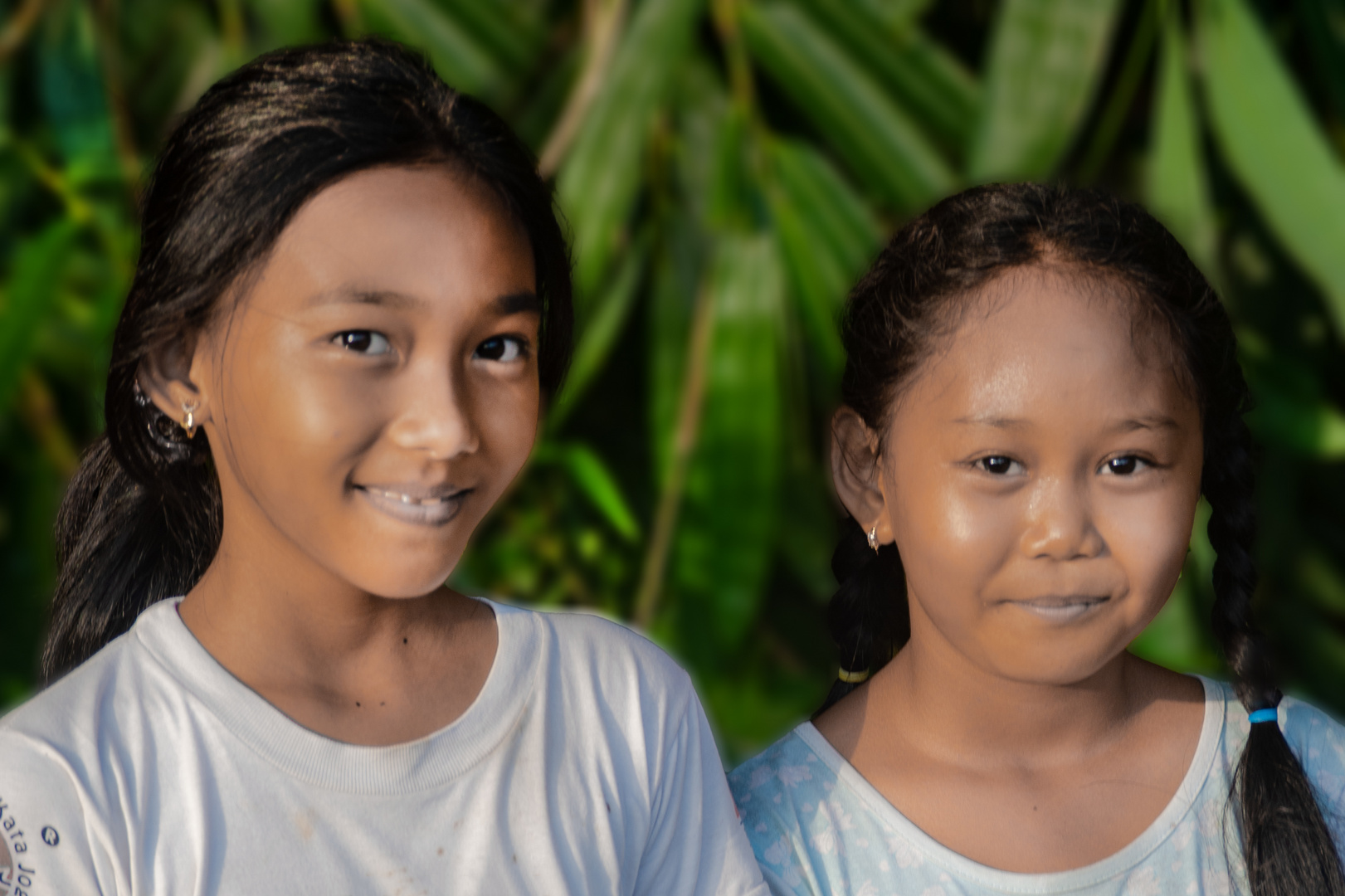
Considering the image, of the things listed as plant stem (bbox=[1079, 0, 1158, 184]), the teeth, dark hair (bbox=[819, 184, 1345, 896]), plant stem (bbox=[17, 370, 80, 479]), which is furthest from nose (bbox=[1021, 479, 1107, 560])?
plant stem (bbox=[17, 370, 80, 479])

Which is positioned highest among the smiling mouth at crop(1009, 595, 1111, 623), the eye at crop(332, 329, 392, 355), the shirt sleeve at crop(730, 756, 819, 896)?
the eye at crop(332, 329, 392, 355)

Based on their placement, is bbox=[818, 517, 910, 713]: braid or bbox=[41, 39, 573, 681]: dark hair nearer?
bbox=[41, 39, 573, 681]: dark hair

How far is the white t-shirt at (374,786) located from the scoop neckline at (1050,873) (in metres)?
0.10

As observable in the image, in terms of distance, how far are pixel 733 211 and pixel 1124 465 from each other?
0.53 metres

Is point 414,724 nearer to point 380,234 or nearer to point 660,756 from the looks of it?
point 660,756

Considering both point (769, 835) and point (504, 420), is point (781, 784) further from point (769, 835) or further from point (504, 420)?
point (504, 420)

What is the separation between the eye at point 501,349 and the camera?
67 centimetres

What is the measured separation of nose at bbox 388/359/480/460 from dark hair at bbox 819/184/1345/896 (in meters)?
0.29

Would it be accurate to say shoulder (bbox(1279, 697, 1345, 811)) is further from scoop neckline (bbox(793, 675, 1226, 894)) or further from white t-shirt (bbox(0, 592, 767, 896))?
white t-shirt (bbox(0, 592, 767, 896))

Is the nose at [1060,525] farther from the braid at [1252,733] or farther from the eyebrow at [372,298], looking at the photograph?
the eyebrow at [372,298]

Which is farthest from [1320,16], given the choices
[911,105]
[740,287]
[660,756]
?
[660,756]

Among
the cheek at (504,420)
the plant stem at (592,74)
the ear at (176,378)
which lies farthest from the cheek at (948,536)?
the plant stem at (592,74)

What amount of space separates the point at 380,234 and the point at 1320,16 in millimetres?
985

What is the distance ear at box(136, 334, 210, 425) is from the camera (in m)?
0.68
